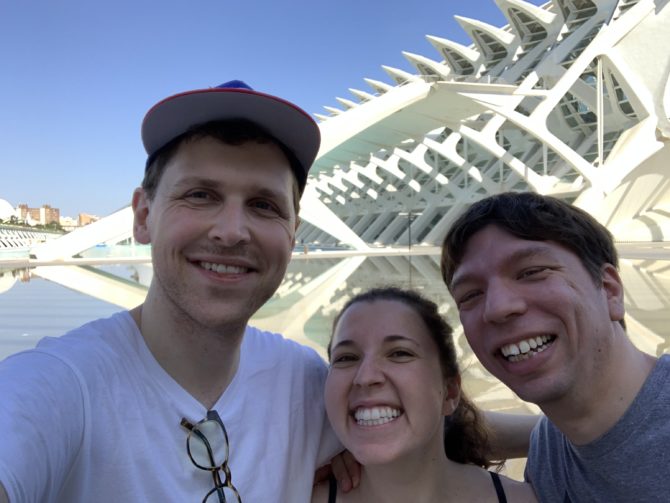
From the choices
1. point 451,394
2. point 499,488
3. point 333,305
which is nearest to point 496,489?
point 499,488

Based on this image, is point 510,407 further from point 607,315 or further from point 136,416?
point 136,416

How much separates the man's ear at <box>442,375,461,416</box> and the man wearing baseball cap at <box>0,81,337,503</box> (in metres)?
0.35

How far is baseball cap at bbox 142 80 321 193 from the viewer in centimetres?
117

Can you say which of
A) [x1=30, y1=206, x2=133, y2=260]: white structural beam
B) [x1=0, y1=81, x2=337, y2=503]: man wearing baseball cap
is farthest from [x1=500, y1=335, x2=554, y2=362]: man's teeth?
[x1=30, y1=206, x2=133, y2=260]: white structural beam

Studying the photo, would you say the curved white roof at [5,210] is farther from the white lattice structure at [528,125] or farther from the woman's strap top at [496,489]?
the woman's strap top at [496,489]

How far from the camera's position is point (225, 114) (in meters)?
1.21

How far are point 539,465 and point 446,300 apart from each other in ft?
17.7

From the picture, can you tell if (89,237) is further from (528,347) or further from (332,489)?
(528,347)

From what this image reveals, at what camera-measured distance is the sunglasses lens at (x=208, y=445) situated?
3.43ft

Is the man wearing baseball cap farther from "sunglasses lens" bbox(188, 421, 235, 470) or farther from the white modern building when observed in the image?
the white modern building

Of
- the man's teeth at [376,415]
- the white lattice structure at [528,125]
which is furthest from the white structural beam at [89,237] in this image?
the man's teeth at [376,415]

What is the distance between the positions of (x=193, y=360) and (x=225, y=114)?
563 millimetres

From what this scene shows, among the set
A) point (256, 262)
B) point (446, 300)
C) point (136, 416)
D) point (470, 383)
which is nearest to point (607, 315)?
point (256, 262)

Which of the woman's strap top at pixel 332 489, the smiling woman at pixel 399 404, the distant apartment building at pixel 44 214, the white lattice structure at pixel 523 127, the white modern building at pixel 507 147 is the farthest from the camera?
the distant apartment building at pixel 44 214
